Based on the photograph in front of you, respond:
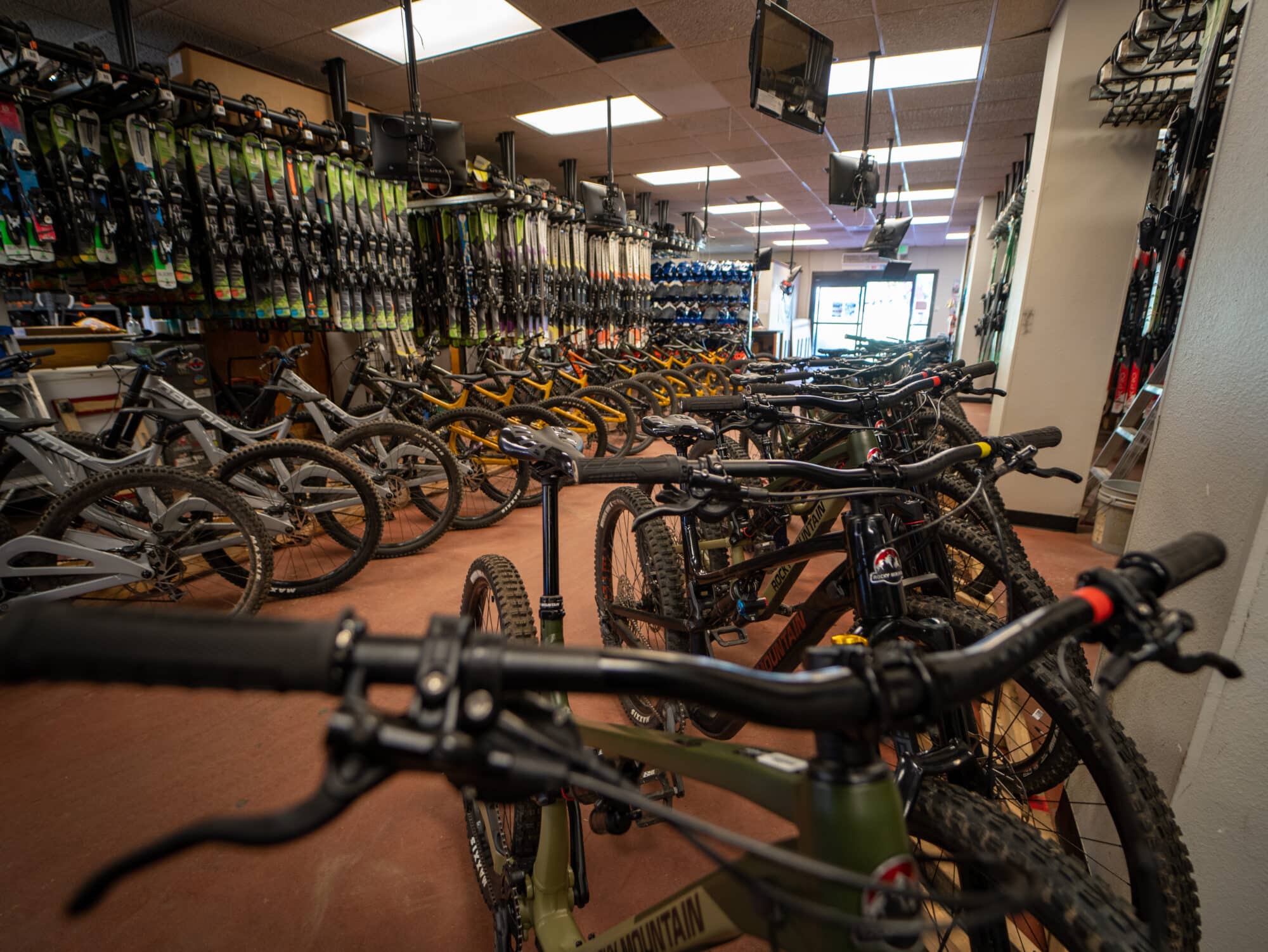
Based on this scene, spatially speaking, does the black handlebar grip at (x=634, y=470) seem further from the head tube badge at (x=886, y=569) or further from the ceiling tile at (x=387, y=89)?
the ceiling tile at (x=387, y=89)

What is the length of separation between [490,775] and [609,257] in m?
7.27

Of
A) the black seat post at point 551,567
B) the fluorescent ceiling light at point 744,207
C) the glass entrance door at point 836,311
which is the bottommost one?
the black seat post at point 551,567

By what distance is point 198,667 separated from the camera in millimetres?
373

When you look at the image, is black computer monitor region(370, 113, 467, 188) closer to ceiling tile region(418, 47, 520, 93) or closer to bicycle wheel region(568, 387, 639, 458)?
ceiling tile region(418, 47, 520, 93)

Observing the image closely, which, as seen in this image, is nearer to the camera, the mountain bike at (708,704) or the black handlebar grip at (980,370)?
the mountain bike at (708,704)

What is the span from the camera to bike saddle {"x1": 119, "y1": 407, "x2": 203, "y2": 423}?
2.47 metres

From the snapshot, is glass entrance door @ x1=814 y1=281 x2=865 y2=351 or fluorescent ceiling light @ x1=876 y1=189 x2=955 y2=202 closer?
fluorescent ceiling light @ x1=876 y1=189 x2=955 y2=202

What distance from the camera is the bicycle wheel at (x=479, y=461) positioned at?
11.3 feet

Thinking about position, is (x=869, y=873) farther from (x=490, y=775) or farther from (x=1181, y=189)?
(x=1181, y=189)

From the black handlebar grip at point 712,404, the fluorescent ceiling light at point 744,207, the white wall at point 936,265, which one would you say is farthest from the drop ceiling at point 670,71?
the white wall at point 936,265

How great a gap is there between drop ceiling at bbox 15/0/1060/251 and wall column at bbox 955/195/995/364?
1.59 meters

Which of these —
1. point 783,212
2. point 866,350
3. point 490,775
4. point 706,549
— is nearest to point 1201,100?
point 706,549

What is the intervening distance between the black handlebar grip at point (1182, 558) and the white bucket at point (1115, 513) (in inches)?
117

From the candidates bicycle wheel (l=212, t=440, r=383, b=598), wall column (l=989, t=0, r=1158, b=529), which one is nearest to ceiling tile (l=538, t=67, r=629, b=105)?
wall column (l=989, t=0, r=1158, b=529)
